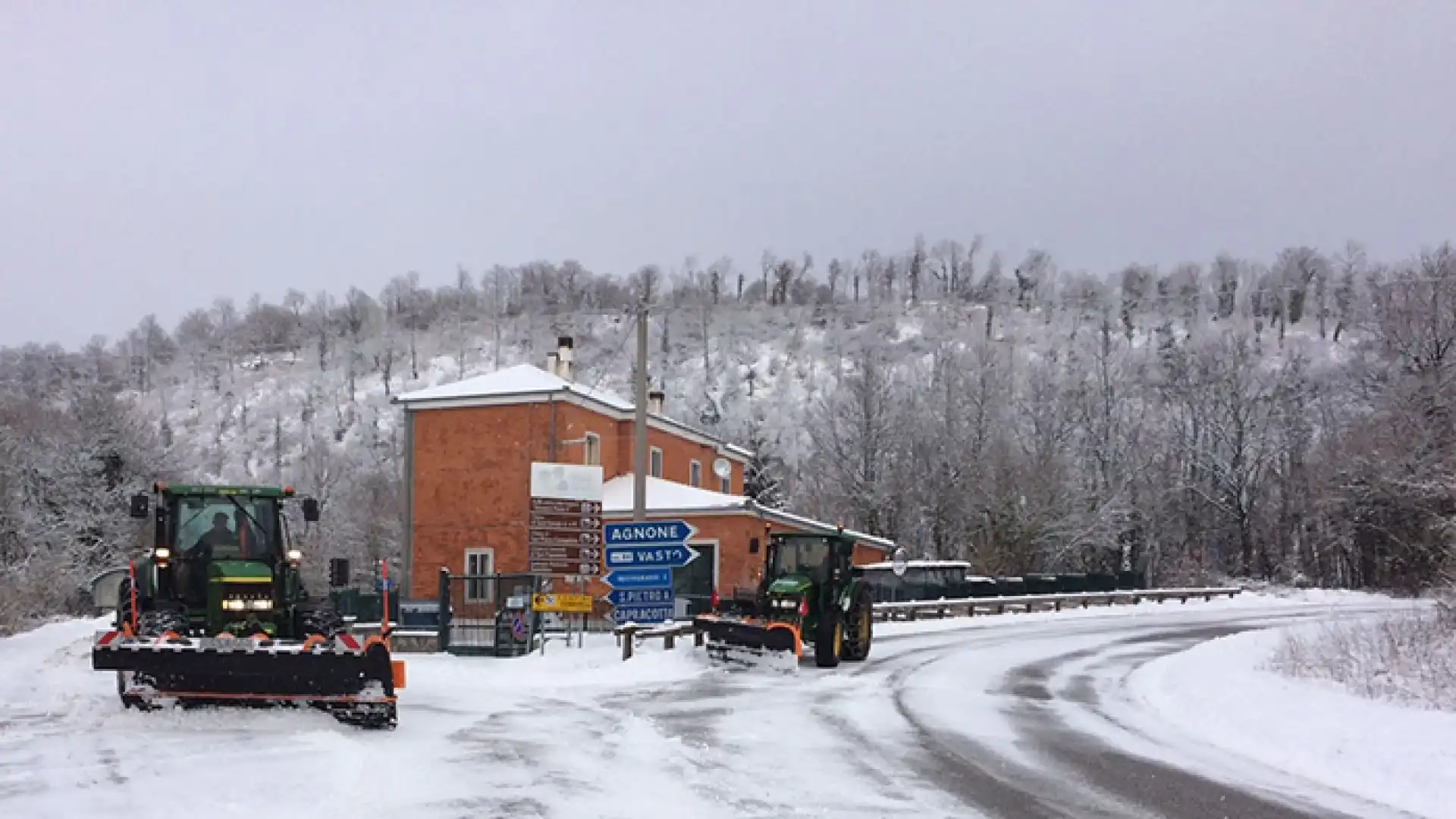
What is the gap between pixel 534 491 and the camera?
27.0 metres

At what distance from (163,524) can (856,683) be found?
9.80m

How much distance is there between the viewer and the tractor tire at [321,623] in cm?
1284

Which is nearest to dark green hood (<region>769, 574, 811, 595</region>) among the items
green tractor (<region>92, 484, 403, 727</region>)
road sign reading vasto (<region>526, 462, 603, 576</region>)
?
road sign reading vasto (<region>526, 462, 603, 576</region>)

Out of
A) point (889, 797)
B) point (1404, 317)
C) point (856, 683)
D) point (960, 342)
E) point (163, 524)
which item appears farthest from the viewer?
point (960, 342)

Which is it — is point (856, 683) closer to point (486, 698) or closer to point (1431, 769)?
point (486, 698)

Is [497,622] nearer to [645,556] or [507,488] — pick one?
[645,556]

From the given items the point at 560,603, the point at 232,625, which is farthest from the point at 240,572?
the point at 560,603

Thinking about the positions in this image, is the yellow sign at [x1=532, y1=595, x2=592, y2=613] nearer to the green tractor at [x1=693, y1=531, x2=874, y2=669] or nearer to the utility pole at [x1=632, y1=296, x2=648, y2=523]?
the utility pole at [x1=632, y1=296, x2=648, y2=523]

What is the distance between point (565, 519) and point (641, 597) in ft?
18.7

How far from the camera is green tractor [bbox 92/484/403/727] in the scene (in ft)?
38.8

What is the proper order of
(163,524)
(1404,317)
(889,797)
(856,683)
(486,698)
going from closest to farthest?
(889,797)
(163,524)
(486,698)
(856,683)
(1404,317)

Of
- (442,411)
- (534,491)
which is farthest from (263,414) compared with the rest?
(534,491)

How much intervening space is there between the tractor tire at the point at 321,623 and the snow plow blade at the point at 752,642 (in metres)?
7.85

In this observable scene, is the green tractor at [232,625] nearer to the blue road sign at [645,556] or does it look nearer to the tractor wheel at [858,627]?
the blue road sign at [645,556]
